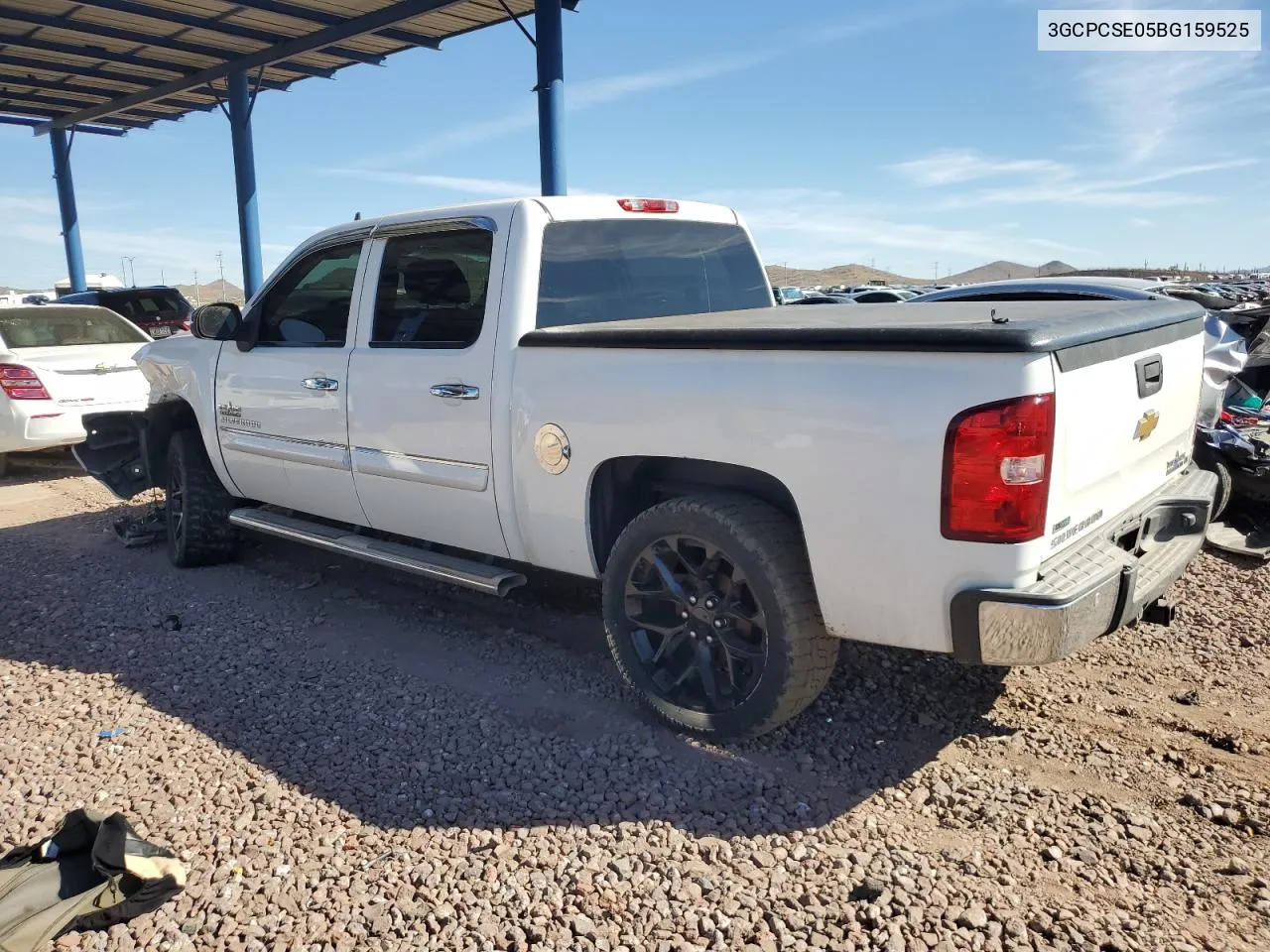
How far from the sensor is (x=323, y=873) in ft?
9.45

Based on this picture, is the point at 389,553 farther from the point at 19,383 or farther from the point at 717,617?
the point at 19,383

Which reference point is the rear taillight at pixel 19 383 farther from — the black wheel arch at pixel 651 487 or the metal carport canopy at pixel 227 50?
the black wheel arch at pixel 651 487

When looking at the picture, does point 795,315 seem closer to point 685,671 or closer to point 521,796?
point 685,671

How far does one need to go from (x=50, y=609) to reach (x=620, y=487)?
141 inches

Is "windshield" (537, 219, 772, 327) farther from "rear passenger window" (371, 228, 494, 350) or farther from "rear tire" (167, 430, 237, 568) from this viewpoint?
"rear tire" (167, 430, 237, 568)

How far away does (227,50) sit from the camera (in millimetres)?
15789

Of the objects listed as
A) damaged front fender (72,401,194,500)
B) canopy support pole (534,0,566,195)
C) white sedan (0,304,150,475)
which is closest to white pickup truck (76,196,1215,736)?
damaged front fender (72,401,194,500)

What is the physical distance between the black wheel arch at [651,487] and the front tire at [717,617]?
0.08m

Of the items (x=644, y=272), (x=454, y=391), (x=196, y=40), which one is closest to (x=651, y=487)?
(x=454, y=391)

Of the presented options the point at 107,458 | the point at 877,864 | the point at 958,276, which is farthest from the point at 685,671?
the point at 958,276

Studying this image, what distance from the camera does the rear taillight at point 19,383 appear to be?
26.8 feet

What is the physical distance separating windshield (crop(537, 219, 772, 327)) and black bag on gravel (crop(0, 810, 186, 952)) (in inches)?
92.4

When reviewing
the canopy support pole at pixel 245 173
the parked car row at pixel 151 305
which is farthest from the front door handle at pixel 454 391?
the canopy support pole at pixel 245 173

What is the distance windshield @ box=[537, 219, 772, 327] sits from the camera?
163 inches
